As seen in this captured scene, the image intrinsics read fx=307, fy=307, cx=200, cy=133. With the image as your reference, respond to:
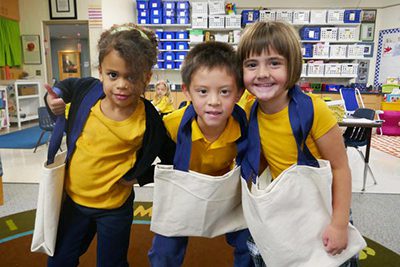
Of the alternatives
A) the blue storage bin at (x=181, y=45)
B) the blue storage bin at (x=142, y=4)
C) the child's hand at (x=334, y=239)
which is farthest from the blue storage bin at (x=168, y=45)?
the child's hand at (x=334, y=239)

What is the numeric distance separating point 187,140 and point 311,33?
5.52m

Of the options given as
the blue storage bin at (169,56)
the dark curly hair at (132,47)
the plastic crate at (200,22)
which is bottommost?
the dark curly hair at (132,47)

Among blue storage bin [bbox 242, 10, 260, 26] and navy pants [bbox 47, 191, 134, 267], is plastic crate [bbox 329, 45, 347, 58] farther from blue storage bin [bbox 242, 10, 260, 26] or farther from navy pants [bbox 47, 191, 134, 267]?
navy pants [bbox 47, 191, 134, 267]

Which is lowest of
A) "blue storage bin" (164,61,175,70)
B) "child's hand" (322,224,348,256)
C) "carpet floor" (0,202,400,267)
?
"carpet floor" (0,202,400,267)

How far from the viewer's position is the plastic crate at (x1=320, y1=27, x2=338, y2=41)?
573cm

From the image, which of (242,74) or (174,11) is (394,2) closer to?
(174,11)

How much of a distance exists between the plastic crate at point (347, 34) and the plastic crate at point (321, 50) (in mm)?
317

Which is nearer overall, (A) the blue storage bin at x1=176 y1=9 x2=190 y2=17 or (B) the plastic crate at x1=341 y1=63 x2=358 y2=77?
(B) the plastic crate at x1=341 y1=63 x2=358 y2=77

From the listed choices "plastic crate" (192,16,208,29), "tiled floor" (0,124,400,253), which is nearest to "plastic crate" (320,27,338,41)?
"plastic crate" (192,16,208,29)

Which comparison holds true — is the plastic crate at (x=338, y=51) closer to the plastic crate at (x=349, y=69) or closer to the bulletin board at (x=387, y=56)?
the plastic crate at (x=349, y=69)

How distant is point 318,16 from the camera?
5715 mm

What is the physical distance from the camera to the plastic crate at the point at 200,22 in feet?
19.1

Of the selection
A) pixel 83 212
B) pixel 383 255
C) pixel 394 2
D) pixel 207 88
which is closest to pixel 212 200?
pixel 207 88

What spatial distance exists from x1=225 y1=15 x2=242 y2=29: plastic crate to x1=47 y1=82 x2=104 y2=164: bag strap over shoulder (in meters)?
5.14
